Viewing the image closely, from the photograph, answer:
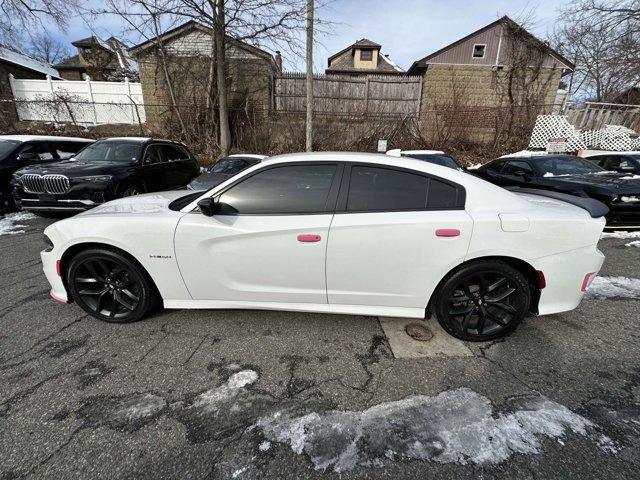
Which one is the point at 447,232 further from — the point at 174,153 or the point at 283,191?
the point at 174,153

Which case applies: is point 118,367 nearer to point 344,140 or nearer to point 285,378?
point 285,378

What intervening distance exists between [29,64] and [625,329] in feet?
120

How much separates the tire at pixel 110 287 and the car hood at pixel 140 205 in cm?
40

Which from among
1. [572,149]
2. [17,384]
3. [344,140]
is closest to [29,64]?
[344,140]

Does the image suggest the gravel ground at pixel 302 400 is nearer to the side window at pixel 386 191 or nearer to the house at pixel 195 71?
the side window at pixel 386 191

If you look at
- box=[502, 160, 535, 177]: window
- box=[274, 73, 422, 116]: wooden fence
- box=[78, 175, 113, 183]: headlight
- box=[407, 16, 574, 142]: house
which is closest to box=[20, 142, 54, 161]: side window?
box=[78, 175, 113, 183]: headlight

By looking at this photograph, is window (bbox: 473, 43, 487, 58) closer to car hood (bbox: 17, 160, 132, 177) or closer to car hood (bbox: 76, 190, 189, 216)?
car hood (bbox: 17, 160, 132, 177)

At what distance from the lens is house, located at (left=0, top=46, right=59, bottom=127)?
15.7m

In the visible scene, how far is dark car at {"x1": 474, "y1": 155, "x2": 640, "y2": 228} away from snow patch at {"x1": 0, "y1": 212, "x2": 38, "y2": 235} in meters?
10.1

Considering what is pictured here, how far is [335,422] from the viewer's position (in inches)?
71.5

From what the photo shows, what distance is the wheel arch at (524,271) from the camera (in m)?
2.40

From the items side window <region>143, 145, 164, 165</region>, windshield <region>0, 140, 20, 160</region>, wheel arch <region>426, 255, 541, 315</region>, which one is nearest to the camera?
wheel arch <region>426, 255, 541, 315</region>

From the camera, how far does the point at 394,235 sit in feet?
7.54

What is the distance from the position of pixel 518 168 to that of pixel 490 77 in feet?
41.5
